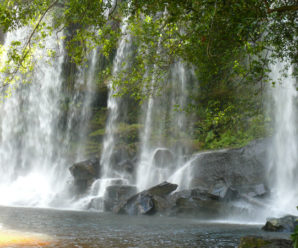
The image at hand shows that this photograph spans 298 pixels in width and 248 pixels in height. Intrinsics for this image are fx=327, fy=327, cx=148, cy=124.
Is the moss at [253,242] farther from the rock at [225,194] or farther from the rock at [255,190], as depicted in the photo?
the rock at [255,190]

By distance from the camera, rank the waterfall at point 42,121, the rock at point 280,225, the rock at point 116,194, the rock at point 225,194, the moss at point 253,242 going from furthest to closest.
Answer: the waterfall at point 42,121 → the rock at point 116,194 → the rock at point 225,194 → the rock at point 280,225 → the moss at point 253,242

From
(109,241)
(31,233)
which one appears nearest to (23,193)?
(31,233)

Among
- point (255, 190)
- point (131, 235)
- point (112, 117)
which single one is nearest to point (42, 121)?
point (112, 117)

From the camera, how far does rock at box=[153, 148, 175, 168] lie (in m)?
17.8

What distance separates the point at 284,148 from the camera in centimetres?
1527

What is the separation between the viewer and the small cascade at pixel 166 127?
18.1 meters

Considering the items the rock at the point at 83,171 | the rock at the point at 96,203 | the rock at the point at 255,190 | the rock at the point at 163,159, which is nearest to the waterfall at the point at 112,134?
the rock at the point at 83,171

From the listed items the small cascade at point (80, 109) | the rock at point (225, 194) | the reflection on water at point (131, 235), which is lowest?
the reflection on water at point (131, 235)

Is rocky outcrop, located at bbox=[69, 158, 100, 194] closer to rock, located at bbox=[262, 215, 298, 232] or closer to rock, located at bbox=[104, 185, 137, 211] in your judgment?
rock, located at bbox=[104, 185, 137, 211]

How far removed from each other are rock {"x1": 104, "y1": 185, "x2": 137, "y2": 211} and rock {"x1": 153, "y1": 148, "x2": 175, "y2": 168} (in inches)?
135

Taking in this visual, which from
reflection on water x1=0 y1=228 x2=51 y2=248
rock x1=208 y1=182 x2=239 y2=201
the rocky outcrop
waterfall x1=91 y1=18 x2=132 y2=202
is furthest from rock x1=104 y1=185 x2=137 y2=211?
reflection on water x1=0 y1=228 x2=51 y2=248

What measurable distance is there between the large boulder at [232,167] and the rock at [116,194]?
2.87m

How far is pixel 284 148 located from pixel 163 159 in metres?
6.26

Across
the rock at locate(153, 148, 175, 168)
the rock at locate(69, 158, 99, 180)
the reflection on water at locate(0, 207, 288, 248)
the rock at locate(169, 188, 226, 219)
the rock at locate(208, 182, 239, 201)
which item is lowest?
the reflection on water at locate(0, 207, 288, 248)
